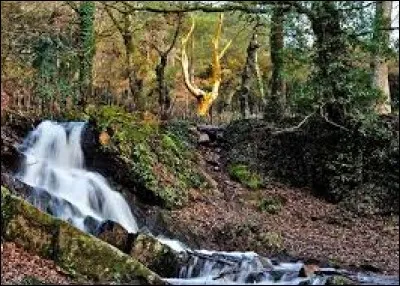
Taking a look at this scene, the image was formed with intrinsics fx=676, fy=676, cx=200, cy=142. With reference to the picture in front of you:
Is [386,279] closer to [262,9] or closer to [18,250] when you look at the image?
[18,250]

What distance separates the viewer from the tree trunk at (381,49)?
55.9 feet

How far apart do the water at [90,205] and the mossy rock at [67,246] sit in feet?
3.28

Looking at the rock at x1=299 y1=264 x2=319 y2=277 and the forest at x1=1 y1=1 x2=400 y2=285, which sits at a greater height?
the forest at x1=1 y1=1 x2=400 y2=285

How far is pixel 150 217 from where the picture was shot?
1538 centimetres

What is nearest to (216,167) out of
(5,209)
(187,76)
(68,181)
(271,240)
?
(271,240)

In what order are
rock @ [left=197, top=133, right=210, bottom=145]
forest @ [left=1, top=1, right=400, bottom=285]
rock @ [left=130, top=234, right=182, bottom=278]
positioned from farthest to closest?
rock @ [left=197, top=133, right=210, bottom=145] → rock @ [left=130, top=234, right=182, bottom=278] → forest @ [left=1, top=1, right=400, bottom=285]

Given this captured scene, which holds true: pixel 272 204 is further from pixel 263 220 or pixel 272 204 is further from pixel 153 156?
pixel 153 156

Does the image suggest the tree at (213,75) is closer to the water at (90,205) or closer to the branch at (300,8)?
the water at (90,205)

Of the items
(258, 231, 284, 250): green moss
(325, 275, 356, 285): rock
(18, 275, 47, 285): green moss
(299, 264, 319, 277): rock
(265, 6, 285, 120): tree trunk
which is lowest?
(258, 231, 284, 250): green moss

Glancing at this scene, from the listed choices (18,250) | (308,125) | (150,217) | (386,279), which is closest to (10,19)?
(150,217)

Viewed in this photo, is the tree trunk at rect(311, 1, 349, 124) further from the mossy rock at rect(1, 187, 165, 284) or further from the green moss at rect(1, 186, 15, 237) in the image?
the green moss at rect(1, 186, 15, 237)

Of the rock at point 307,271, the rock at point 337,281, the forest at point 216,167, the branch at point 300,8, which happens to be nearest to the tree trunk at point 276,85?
the forest at point 216,167

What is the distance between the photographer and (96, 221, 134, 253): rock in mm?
12133

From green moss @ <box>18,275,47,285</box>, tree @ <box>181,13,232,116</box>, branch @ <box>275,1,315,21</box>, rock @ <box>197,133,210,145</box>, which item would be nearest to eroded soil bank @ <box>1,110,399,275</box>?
rock @ <box>197,133,210,145</box>
